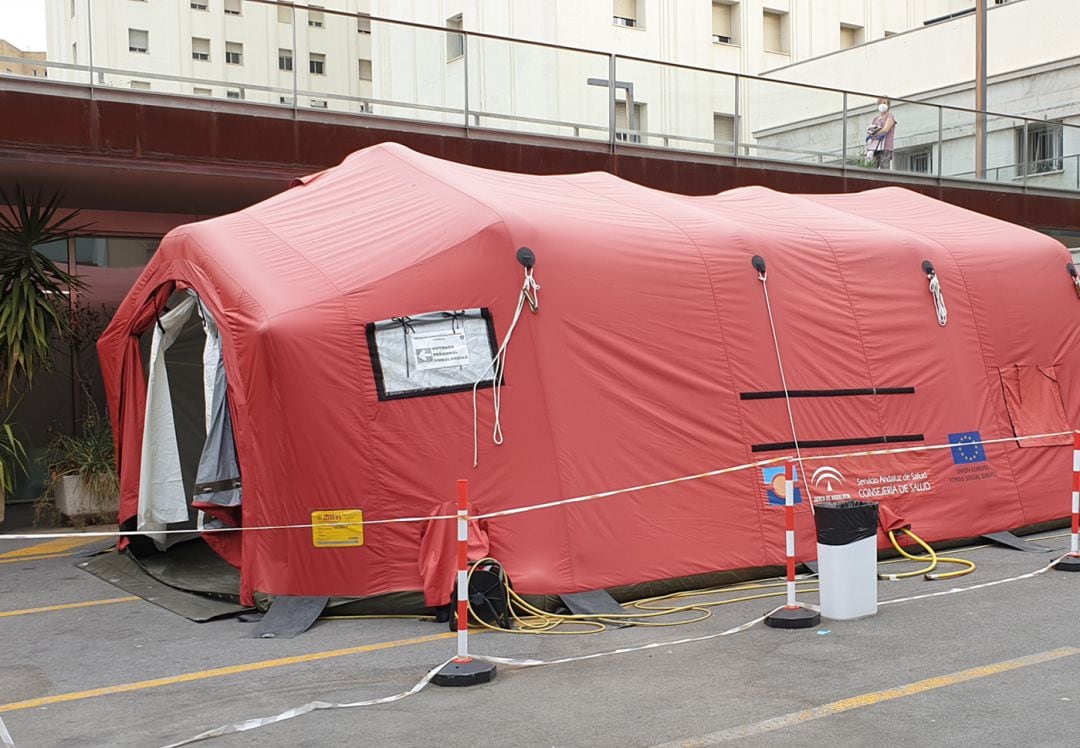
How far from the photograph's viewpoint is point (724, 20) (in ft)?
132

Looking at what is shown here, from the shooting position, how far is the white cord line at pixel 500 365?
8.23 m

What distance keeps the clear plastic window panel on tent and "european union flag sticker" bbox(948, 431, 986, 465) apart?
446cm

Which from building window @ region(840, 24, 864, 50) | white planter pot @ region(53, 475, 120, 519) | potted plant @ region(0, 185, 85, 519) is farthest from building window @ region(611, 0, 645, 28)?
white planter pot @ region(53, 475, 120, 519)

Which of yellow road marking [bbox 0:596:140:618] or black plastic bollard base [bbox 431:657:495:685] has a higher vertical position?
black plastic bollard base [bbox 431:657:495:685]

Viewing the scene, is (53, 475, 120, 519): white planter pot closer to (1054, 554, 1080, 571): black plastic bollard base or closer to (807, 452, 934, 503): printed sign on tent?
(807, 452, 934, 503): printed sign on tent

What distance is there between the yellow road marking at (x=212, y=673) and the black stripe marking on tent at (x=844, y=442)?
306 centimetres

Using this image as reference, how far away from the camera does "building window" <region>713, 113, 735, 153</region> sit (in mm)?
16844

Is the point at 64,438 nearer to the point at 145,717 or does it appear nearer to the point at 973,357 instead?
the point at 145,717

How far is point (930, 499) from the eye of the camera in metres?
10.3

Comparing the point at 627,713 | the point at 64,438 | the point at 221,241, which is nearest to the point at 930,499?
the point at 627,713

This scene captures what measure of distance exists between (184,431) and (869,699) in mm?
7154

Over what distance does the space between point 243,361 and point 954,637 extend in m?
4.77

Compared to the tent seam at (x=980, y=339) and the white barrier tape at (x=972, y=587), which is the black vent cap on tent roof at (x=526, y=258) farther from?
the tent seam at (x=980, y=339)

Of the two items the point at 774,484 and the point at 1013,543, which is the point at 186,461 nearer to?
the point at 774,484
